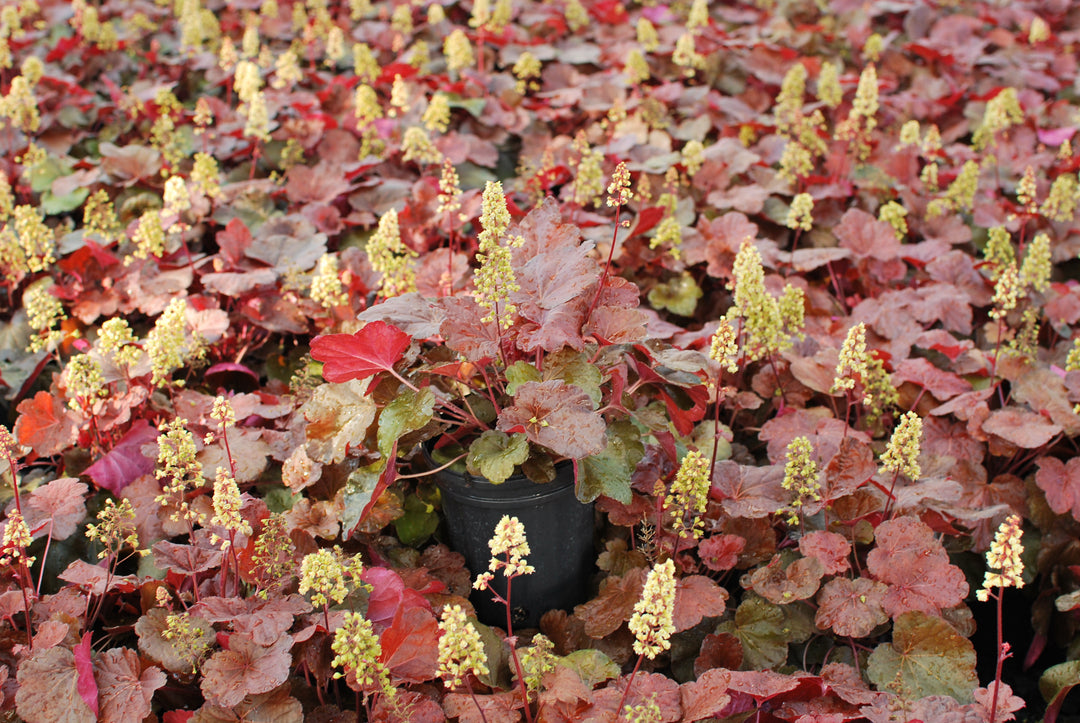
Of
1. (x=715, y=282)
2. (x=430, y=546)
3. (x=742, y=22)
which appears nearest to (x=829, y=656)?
(x=430, y=546)

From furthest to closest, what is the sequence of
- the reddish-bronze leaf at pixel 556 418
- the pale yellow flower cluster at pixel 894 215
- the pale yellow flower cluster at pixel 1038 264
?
1. the pale yellow flower cluster at pixel 894 215
2. the pale yellow flower cluster at pixel 1038 264
3. the reddish-bronze leaf at pixel 556 418

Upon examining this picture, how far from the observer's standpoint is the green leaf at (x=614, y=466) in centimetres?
193

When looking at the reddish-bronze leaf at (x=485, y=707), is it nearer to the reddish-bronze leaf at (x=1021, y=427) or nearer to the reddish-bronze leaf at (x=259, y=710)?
the reddish-bronze leaf at (x=259, y=710)

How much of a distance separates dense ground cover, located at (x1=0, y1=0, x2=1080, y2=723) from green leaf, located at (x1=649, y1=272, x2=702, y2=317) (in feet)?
0.04

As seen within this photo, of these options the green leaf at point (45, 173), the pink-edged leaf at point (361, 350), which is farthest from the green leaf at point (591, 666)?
the green leaf at point (45, 173)

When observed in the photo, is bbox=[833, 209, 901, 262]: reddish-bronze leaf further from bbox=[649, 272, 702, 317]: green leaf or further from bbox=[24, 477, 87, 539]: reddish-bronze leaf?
bbox=[24, 477, 87, 539]: reddish-bronze leaf

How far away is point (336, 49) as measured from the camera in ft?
15.8

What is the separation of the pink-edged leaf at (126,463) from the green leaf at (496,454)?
3.32ft

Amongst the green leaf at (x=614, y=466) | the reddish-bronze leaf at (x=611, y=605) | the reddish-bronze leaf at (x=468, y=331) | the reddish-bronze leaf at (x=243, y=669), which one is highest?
the reddish-bronze leaf at (x=468, y=331)

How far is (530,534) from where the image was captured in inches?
83.5

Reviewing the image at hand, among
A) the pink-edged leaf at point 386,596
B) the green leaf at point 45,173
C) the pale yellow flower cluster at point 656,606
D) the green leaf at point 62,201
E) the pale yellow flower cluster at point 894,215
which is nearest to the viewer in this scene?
the pale yellow flower cluster at point 656,606

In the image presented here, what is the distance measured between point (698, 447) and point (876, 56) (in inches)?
155

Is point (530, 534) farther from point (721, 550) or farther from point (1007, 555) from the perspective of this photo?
point (1007, 555)

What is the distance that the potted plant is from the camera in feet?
5.99
